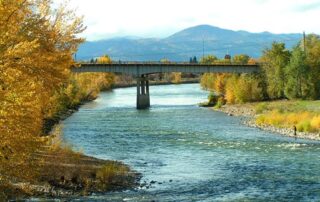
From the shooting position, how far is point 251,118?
84188mm

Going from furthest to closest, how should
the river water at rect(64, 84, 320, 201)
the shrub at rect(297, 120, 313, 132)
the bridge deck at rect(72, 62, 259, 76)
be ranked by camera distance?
1. the bridge deck at rect(72, 62, 259, 76)
2. the shrub at rect(297, 120, 313, 132)
3. the river water at rect(64, 84, 320, 201)

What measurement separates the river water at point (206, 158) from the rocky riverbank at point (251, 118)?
2175 millimetres

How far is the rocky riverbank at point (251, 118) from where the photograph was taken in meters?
58.8

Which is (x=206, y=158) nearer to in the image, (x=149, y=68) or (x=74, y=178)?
(x=74, y=178)

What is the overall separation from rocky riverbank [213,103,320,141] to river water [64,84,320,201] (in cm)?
218

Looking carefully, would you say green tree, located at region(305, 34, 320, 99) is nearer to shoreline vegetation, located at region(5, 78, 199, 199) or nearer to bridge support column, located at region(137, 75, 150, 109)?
bridge support column, located at region(137, 75, 150, 109)

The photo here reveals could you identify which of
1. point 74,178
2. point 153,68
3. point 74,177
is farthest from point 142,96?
point 74,178

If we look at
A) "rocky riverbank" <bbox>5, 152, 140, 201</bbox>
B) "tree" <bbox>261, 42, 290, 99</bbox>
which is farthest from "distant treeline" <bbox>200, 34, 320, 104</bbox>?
"rocky riverbank" <bbox>5, 152, 140, 201</bbox>

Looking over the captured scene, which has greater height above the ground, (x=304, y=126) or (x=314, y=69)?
(x=314, y=69)

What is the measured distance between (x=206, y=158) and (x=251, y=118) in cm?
4119

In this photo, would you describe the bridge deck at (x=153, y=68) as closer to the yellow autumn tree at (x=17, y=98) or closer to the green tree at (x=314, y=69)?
the green tree at (x=314, y=69)

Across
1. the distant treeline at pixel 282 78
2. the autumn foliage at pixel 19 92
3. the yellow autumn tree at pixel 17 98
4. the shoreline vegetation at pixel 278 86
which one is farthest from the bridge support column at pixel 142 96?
the yellow autumn tree at pixel 17 98

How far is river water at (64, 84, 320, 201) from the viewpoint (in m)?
31.4

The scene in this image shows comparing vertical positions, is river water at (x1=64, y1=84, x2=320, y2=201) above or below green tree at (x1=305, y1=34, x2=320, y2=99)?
below
